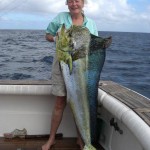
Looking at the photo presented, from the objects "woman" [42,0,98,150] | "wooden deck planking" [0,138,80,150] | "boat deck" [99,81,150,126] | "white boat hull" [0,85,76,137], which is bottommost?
"wooden deck planking" [0,138,80,150]

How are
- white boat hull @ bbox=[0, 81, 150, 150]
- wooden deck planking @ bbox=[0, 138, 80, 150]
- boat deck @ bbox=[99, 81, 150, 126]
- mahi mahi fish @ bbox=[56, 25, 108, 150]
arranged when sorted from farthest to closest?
1. wooden deck planking @ bbox=[0, 138, 80, 150]
2. white boat hull @ bbox=[0, 81, 150, 150]
3. mahi mahi fish @ bbox=[56, 25, 108, 150]
4. boat deck @ bbox=[99, 81, 150, 126]

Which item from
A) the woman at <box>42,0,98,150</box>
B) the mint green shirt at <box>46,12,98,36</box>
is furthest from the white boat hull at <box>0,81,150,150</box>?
the mint green shirt at <box>46,12,98,36</box>

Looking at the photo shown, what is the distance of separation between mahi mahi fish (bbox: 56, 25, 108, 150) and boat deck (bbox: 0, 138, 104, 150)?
27.8 inches

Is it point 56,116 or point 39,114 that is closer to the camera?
point 56,116

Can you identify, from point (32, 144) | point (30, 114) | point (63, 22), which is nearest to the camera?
point (63, 22)

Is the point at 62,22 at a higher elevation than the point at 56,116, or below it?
higher

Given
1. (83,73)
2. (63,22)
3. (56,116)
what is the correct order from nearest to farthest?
1. (83,73)
2. (63,22)
3. (56,116)

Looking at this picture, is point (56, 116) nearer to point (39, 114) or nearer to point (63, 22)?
point (39, 114)

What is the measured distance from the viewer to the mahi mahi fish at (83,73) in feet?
11.5

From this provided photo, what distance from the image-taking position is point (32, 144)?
4.28m

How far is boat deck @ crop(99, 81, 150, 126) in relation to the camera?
326 centimetres

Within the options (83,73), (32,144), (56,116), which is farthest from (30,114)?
(83,73)

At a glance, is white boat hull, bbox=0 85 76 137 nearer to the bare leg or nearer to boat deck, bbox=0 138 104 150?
boat deck, bbox=0 138 104 150

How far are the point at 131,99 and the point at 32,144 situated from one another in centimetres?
116
